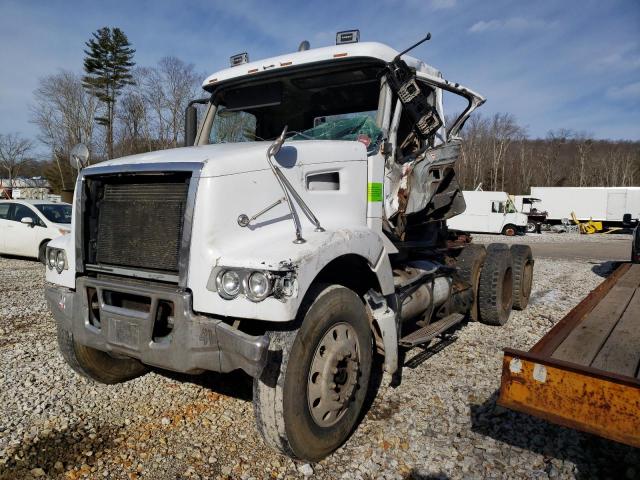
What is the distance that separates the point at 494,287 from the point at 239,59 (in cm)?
432

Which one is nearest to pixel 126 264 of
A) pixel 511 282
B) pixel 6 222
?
pixel 511 282

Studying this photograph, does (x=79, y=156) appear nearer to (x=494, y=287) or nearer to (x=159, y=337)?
(x=159, y=337)

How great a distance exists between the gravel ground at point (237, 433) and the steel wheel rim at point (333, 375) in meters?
0.34

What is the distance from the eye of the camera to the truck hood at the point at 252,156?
9.71 feet

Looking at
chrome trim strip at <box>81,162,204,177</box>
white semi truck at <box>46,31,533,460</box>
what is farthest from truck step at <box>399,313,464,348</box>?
chrome trim strip at <box>81,162,204,177</box>

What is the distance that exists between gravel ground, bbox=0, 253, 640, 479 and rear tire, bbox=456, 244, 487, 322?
142 cm

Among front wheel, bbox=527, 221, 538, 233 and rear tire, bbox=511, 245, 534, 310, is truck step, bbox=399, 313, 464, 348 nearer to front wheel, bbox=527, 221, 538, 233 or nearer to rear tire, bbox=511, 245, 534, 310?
rear tire, bbox=511, 245, 534, 310

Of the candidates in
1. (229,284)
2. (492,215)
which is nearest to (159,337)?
(229,284)

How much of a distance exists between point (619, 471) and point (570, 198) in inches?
1558

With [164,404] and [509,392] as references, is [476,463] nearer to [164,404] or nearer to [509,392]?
[509,392]

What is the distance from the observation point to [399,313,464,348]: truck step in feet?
13.5

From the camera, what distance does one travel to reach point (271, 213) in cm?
318

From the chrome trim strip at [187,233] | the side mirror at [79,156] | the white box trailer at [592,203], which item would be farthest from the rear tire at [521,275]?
the white box trailer at [592,203]

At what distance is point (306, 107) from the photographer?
4766mm
